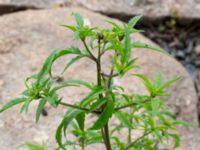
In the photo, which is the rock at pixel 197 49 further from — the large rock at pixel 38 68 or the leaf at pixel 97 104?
the leaf at pixel 97 104

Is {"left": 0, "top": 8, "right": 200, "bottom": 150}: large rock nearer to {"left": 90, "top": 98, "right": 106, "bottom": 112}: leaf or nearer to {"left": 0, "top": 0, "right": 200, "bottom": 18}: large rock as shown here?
{"left": 0, "top": 0, "right": 200, "bottom": 18}: large rock

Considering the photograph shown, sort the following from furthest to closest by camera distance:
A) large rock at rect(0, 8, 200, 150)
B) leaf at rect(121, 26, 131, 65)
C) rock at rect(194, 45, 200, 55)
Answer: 1. rock at rect(194, 45, 200, 55)
2. large rock at rect(0, 8, 200, 150)
3. leaf at rect(121, 26, 131, 65)

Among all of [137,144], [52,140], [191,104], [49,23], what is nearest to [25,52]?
[49,23]

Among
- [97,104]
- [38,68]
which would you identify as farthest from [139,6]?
[97,104]

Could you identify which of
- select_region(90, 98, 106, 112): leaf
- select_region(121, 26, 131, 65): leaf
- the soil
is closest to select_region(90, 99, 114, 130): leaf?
select_region(90, 98, 106, 112): leaf

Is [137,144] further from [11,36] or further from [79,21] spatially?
[11,36]

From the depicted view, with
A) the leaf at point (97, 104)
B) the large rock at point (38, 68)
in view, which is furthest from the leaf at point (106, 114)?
the large rock at point (38, 68)
